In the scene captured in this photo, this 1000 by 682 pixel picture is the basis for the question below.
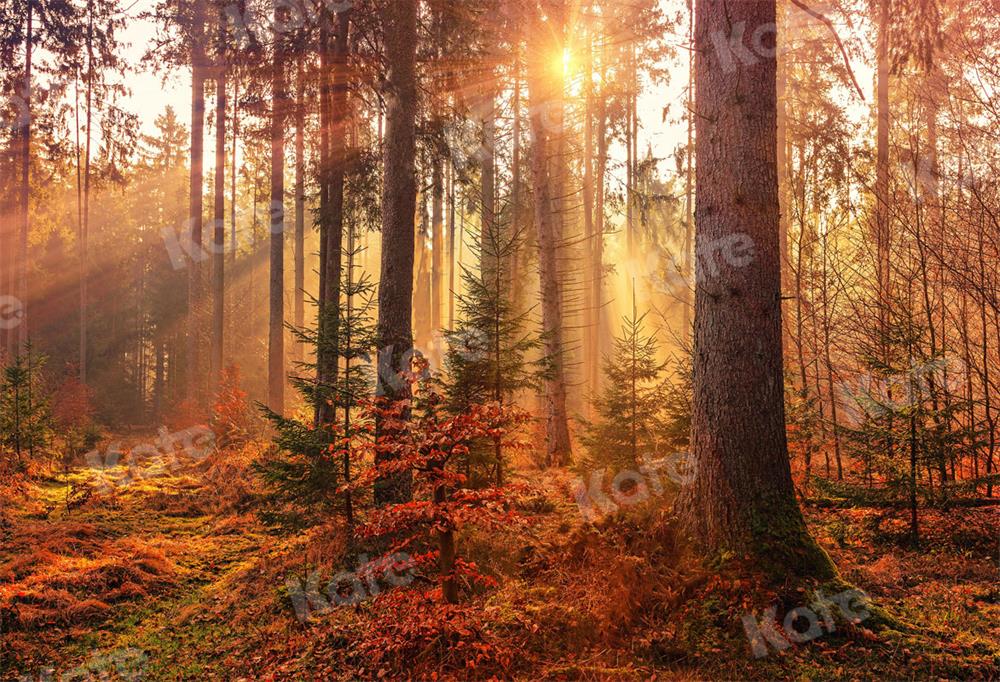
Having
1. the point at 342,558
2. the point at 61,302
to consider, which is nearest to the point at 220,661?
the point at 342,558

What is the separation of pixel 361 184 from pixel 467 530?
706cm

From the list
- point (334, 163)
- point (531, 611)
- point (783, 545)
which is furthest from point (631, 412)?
point (334, 163)

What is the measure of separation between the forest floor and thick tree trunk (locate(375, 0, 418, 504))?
213 cm

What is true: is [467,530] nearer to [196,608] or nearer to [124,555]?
[196,608]

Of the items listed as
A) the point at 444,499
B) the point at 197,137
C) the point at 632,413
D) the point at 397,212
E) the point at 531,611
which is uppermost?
the point at 197,137

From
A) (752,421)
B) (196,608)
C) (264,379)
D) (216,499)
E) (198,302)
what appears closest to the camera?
(752,421)

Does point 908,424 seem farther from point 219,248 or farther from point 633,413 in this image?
point 219,248

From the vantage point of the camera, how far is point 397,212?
7.93 meters

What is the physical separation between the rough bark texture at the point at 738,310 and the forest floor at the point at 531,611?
65 cm

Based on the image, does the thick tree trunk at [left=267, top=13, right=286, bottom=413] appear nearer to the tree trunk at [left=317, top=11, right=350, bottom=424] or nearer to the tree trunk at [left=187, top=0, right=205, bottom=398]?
the tree trunk at [left=317, top=11, right=350, bottom=424]

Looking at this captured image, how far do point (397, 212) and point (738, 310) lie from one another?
187 inches

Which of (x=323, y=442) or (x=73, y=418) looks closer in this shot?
(x=323, y=442)

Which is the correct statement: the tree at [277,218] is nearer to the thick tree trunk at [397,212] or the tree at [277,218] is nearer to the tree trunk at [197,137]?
the tree trunk at [197,137]

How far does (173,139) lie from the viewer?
1314 inches
